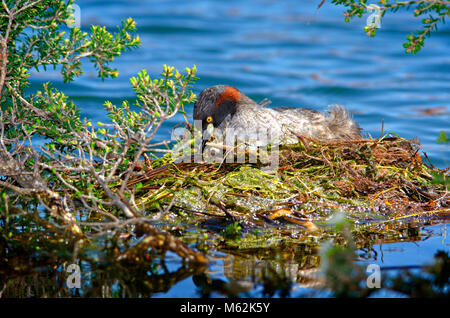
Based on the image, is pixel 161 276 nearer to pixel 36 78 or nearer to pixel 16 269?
pixel 16 269

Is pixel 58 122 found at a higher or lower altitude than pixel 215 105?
lower

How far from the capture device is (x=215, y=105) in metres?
7.18

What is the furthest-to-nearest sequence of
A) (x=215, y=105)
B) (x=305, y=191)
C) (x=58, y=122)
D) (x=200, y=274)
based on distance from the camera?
(x=215, y=105), (x=305, y=191), (x=58, y=122), (x=200, y=274)

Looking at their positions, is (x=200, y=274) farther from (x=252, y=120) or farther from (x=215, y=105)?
(x=215, y=105)

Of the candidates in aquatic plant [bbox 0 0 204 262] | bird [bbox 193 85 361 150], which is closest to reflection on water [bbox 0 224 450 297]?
aquatic plant [bbox 0 0 204 262]

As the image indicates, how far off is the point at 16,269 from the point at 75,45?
209 centimetres

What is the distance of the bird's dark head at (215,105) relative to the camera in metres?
7.15

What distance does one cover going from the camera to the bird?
6832 millimetres

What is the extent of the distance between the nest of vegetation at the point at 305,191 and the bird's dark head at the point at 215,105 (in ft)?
3.59

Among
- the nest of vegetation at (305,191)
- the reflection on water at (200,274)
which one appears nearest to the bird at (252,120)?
the nest of vegetation at (305,191)

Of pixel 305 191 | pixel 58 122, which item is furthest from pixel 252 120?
pixel 58 122

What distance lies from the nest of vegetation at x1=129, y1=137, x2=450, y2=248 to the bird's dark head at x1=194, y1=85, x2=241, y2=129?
1095mm

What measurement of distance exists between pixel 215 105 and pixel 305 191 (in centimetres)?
206
